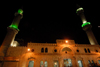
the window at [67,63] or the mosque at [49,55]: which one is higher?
the mosque at [49,55]

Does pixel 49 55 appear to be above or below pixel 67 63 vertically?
above

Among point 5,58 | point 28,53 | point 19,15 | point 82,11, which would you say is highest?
point 82,11

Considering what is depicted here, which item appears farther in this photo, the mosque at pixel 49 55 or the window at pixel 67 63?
the window at pixel 67 63

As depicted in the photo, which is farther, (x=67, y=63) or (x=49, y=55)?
(x=67, y=63)

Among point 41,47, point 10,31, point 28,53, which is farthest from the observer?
point 10,31

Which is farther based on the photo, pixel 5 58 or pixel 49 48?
pixel 49 48

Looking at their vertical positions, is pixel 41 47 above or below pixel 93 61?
above

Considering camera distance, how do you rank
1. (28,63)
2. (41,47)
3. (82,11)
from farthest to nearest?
(82,11) < (41,47) < (28,63)

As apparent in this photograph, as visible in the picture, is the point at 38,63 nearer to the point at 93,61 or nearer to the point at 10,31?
the point at 10,31

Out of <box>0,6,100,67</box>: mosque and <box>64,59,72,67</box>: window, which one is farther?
<box>64,59,72,67</box>: window

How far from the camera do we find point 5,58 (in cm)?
2275

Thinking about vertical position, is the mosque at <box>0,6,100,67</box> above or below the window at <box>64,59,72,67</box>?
above

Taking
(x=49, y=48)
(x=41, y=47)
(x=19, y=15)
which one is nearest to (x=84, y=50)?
(x=49, y=48)

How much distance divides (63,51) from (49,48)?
5.84 metres
